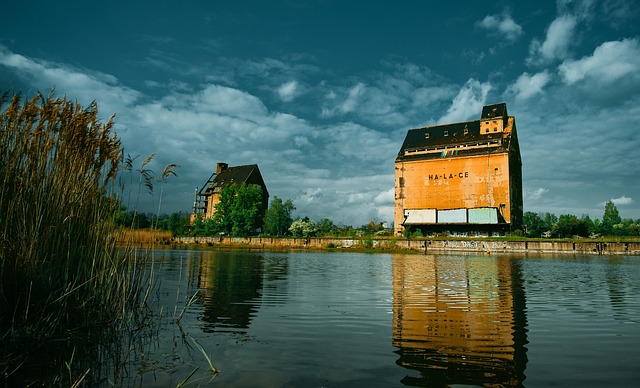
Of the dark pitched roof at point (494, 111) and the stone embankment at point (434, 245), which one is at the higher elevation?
the dark pitched roof at point (494, 111)

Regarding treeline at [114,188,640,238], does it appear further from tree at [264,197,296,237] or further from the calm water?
the calm water

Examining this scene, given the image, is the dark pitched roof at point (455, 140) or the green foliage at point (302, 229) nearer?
the dark pitched roof at point (455, 140)

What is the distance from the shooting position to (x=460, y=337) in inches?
238

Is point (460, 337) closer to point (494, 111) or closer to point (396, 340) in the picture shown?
point (396, 340)

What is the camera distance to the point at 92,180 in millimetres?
5949

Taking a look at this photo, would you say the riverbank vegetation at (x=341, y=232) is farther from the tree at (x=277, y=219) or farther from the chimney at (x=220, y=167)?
the chimney at (x=220, y=167)

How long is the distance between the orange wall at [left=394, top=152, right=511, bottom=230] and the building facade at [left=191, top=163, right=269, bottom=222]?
1145 inches

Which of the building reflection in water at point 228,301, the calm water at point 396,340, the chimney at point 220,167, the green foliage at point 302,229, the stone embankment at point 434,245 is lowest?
the building reflection in water at point 228,301

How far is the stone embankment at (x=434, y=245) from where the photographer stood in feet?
146

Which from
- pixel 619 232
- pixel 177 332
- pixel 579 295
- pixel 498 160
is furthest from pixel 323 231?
pixel 177 332

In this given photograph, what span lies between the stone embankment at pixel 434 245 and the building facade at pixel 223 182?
1874cm

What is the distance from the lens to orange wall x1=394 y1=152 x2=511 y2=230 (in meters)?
57.4

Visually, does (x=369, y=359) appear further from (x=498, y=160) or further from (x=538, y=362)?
(x=498, y=160)

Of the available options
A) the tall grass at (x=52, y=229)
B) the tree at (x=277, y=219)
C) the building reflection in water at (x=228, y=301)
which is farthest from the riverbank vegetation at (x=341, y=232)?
the tall grass at (x=52, y=229)
